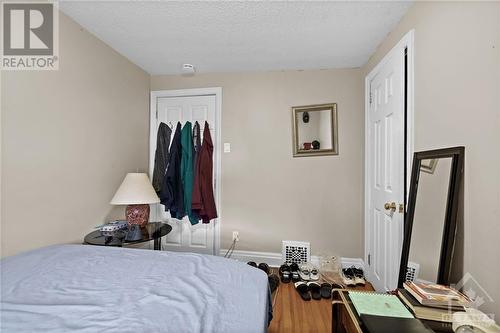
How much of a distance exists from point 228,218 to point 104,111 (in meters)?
1.69

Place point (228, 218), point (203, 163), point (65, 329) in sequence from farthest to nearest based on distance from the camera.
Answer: point (228, 218) < point (203, 163) < point (65, 329)

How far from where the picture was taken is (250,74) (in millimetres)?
2586

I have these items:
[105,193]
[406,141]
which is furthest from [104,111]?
[406,141]

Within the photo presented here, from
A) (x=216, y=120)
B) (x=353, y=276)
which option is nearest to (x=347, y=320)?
(x=353, y=276)

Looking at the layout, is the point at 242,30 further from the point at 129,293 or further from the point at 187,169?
the point at 129,293

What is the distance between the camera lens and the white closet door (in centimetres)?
267

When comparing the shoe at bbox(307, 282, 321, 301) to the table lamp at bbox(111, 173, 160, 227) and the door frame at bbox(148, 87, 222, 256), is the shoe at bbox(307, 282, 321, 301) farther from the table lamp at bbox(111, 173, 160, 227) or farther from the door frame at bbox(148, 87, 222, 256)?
the table lamp at bbox(111, 173, 160, 227)

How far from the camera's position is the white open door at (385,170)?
159cm

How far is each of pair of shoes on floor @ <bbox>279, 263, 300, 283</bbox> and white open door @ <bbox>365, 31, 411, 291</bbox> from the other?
72 centimetres

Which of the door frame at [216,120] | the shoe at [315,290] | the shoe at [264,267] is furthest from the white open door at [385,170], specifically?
the door frame at [216,120]

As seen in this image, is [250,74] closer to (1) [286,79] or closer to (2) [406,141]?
(1) [286,79]

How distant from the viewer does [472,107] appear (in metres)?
0.98

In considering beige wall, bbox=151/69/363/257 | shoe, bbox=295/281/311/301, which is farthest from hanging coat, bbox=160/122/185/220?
shoe, bbox=295/281/311/301

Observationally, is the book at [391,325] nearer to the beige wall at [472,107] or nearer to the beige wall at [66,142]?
the beige wall at [472,107]
